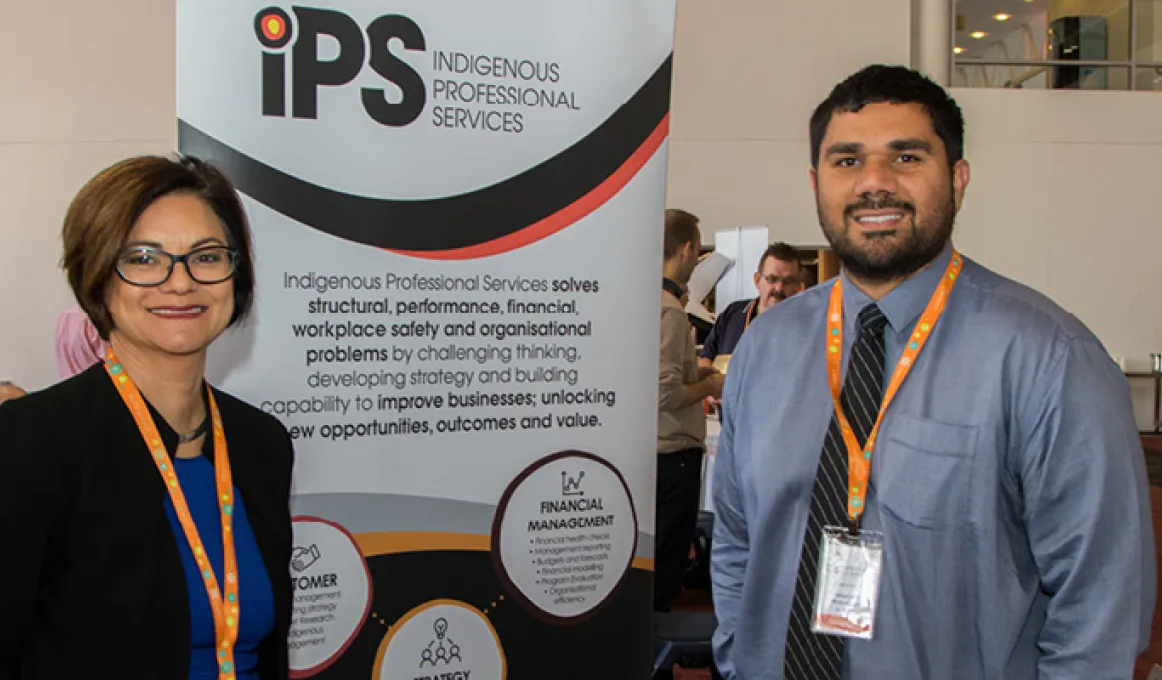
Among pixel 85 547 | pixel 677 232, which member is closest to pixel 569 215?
pixel 85 547

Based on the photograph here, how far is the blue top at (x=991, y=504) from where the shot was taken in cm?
124

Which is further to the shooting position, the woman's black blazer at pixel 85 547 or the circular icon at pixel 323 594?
the circular icon at pixel 323 594

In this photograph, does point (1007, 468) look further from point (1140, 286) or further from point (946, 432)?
point (1140, 286)

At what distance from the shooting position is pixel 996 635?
1.30m

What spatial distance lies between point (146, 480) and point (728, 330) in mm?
4129

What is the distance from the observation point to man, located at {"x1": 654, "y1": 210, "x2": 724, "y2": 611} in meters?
3.44

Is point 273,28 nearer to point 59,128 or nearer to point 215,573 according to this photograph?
point 215,573

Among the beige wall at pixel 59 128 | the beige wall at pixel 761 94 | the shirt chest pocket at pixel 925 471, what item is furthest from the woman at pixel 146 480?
the beige wall at pixel 761 94

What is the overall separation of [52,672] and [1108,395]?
145 centimetres

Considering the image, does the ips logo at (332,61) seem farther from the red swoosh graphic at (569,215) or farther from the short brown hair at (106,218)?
the short brown hair at (106,218)

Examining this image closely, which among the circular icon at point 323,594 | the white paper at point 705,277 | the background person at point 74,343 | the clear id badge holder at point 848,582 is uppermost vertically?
the white paper at point 705,277

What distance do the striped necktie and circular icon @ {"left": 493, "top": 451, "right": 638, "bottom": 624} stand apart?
2.16 feet

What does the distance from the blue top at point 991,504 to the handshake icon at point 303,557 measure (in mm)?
860

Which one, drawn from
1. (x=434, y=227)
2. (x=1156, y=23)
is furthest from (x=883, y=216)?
(x=1156, y=23)
